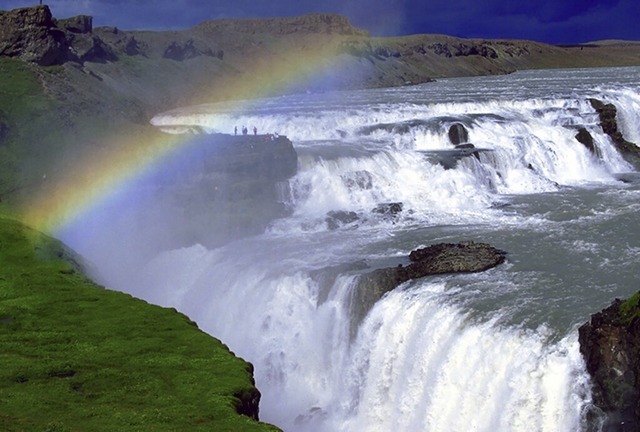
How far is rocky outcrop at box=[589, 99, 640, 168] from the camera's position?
1950 inches

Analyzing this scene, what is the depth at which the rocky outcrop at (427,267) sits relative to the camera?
26594 millimetres

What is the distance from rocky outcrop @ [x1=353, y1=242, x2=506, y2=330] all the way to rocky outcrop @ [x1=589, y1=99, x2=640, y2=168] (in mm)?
24349

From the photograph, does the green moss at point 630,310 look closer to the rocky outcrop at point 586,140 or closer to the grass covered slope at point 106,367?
the grass covered slope at point 106,367

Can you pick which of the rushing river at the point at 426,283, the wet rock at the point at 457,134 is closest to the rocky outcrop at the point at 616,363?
the rushing river at the point at 426,283

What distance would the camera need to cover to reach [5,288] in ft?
81.1

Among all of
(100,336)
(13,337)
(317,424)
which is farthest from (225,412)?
(317,424)

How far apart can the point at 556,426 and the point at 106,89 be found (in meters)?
64.1

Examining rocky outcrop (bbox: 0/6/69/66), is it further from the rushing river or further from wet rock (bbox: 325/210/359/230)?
wet rock (bbox: 325/210/359/230)

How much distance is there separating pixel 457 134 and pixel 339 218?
15.3 metres

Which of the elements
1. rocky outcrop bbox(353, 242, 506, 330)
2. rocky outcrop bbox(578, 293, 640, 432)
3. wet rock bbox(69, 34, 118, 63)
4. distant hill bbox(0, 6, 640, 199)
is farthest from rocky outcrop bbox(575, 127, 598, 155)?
wet rock bbox(69, 34, 118, 63)

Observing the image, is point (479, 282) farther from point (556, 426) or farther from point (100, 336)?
point (100, 336)

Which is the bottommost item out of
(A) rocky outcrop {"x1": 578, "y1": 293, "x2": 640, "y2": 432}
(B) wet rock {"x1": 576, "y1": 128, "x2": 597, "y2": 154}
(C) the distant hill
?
(A) rocky outcrop {"x1": 578, "y1": 293, "x2": 640, "y2": 432}

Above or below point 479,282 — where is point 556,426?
below

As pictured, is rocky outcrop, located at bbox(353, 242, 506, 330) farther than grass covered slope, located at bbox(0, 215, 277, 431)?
Yes
